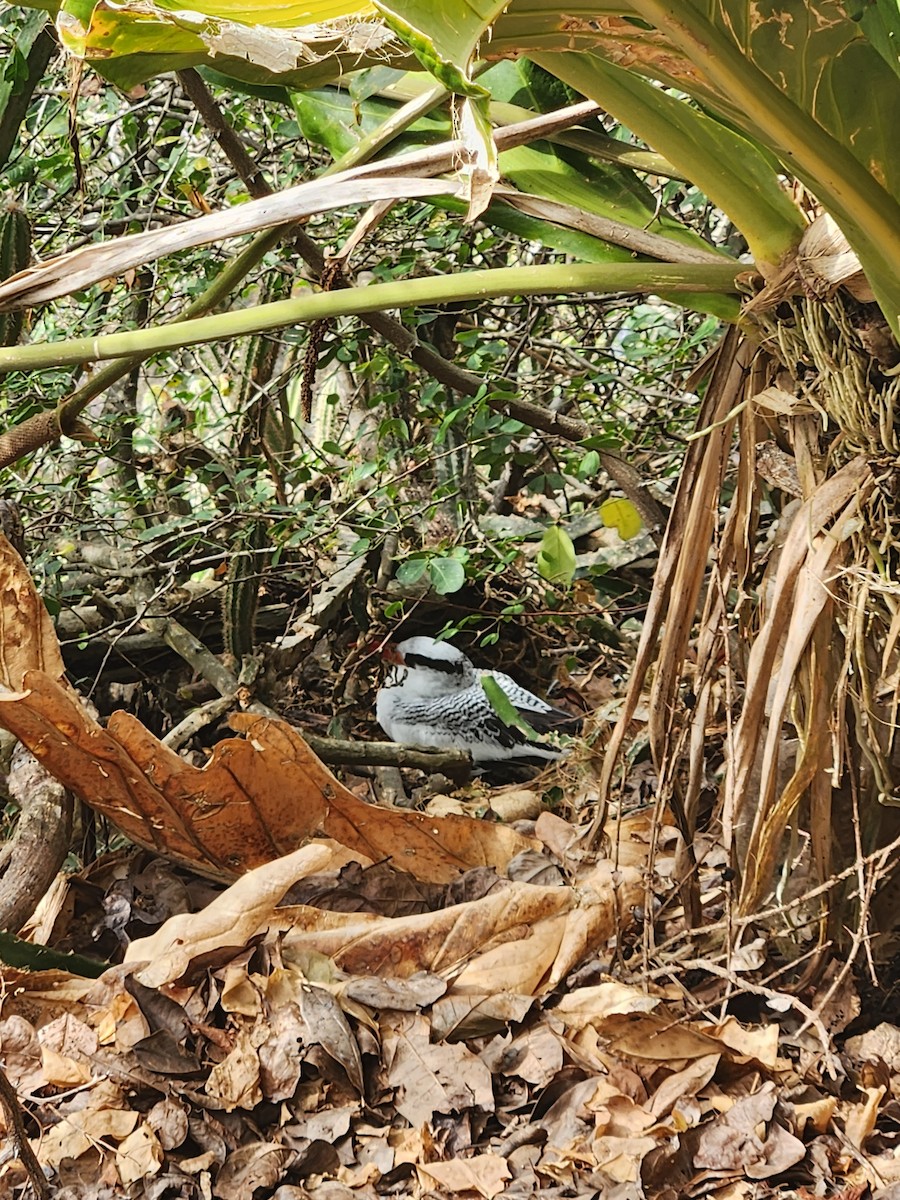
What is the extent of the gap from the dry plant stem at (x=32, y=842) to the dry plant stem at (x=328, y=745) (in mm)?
481

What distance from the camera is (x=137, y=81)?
3.24 feet

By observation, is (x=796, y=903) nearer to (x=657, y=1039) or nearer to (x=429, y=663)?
(x=657, y=1039)

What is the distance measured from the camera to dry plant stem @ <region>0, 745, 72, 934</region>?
130 cm

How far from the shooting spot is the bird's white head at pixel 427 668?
96.3 inches

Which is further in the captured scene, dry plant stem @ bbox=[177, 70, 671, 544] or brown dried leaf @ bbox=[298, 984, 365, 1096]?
dry plant stem @ bbox=[177, 70, 671, 544]

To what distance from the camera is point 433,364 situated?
188cm

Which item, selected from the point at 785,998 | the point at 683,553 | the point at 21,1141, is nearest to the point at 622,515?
the point at 683,553

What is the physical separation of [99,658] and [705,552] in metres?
1.46

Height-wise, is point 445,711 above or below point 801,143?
below

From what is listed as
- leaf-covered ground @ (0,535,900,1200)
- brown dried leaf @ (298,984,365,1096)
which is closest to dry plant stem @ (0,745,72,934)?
leaf-covered ground @ (0,535,900,1200)

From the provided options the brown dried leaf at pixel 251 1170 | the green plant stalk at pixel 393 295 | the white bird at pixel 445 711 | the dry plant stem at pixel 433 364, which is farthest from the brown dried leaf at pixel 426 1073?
the white bird at pixel 445 711

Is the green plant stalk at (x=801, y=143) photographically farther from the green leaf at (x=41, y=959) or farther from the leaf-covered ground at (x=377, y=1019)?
the green leaf at (x=41, y=959)

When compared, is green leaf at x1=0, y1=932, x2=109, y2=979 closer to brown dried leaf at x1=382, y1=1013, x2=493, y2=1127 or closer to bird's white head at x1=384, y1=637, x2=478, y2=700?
brown dried leaf at x1=382, y1=1013, x2=493, y2=1127

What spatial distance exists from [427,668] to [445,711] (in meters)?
0.12
